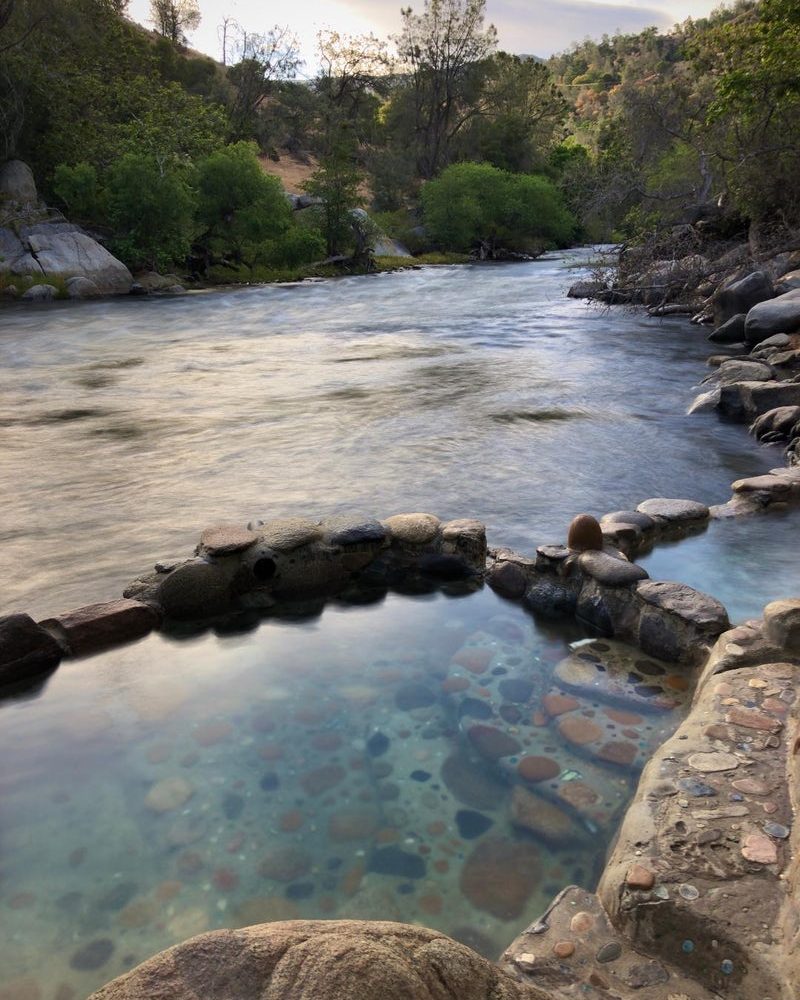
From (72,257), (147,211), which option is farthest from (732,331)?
(147,211)

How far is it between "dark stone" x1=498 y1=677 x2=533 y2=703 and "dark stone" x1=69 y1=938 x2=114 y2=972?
2245 millimetres

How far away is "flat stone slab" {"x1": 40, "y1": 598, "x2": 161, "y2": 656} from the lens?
4969mm

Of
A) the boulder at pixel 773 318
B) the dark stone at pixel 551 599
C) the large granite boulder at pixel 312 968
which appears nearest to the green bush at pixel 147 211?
the boulder at pixel 773 318

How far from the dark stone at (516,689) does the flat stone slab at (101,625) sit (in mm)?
2391

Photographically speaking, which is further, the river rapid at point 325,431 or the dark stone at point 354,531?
the river rapid at point 325,431

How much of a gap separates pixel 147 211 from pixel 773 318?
993 inches

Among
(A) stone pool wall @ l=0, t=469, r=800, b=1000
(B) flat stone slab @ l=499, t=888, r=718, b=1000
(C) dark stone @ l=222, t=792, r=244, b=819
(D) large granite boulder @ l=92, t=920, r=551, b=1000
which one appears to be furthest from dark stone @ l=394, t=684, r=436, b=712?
(D) large granite boulder @ l=92, t=920, r=551, b=1000

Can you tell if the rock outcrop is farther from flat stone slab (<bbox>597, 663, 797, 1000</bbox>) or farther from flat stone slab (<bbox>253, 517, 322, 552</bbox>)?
flat stone slab (<bbox>597, 663, 797, 1000</bbox>)

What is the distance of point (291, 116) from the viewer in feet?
219

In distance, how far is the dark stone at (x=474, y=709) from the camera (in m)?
4.13

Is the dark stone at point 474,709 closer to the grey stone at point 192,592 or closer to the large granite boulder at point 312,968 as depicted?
the grey stone at point 192,592

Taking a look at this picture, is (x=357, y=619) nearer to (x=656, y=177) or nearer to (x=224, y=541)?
(x=224, y=541)

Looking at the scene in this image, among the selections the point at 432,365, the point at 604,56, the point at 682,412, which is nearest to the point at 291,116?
the point at 432,365

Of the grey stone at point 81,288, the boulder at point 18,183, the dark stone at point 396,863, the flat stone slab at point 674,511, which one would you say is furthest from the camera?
the boulder at point 18,183
